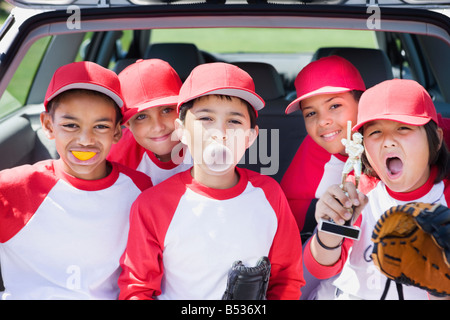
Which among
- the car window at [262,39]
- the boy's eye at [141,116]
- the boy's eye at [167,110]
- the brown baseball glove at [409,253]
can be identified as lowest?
the brown baseball glove at [409,253]

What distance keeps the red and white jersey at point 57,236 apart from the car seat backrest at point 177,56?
Answer: 50.2 inches

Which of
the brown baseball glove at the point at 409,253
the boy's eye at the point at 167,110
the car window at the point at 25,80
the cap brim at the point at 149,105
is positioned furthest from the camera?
the car window at the point at 25,80

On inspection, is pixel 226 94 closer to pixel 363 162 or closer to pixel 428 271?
pixel 363 162

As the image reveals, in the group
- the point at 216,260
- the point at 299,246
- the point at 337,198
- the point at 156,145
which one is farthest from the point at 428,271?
the point at 156,145

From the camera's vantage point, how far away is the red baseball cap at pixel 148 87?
1706 millimetres

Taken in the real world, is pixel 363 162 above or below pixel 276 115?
below

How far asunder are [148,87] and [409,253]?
1.01m

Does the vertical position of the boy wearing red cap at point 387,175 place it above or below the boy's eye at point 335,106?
below

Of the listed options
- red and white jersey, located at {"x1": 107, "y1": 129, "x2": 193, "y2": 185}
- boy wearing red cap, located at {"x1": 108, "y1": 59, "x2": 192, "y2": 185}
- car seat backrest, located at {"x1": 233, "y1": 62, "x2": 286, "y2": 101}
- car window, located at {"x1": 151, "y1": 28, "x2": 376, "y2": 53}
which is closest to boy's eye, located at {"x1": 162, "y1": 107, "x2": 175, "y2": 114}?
boy wearing red cap, located at {"x1": 108, "y1": 59, "x2": 192, "y2": 185}

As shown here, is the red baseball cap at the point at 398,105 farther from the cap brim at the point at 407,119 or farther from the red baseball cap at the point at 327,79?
the red baseball cap at the point at 327,79

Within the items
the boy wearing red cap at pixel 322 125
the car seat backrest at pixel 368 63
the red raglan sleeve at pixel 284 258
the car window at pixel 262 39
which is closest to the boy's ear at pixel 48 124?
the red raglan sleeve at pixel 284 258

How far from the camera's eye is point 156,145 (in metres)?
1.73
